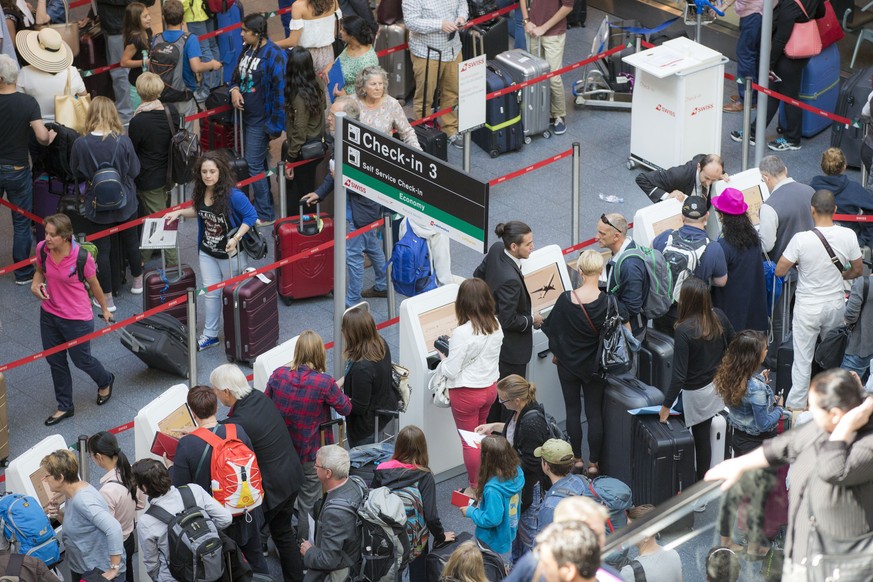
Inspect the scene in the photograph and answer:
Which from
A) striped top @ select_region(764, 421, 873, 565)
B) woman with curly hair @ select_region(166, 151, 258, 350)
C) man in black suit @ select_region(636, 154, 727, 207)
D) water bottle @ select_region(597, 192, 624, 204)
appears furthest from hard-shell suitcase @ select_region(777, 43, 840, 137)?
striped top @ select_region(764, 421, 873, 565)

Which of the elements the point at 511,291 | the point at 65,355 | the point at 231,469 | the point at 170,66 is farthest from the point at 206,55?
the point at 231,469

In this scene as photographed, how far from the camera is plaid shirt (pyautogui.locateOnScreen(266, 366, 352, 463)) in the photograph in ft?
26.7

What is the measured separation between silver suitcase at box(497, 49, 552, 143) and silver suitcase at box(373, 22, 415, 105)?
1.11 m

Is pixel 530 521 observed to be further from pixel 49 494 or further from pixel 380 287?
pixel 380 287

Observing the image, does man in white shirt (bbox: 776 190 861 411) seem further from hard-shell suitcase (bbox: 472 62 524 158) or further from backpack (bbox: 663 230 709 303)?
hard-shell suitcase (bbox: 472 62 524 158)

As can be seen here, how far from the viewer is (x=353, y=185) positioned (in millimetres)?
8266

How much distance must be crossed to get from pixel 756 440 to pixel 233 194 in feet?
13.0

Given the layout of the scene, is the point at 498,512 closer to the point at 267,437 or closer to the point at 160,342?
the point at 267,437

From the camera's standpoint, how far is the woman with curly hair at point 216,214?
985 centimetres

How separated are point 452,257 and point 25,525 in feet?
16.4

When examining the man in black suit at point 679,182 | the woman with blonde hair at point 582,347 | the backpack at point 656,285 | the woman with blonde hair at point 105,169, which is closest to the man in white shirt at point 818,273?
the backpack at point 656,285

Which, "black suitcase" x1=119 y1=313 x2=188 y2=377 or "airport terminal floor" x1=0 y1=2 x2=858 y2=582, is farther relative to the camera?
"black suitcase" x1=119 y1=313 x2=188 y2=377

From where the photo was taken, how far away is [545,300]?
31.4 feet

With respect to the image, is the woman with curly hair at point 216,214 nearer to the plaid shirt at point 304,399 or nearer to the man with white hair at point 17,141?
the man with white hair at point 17,141
